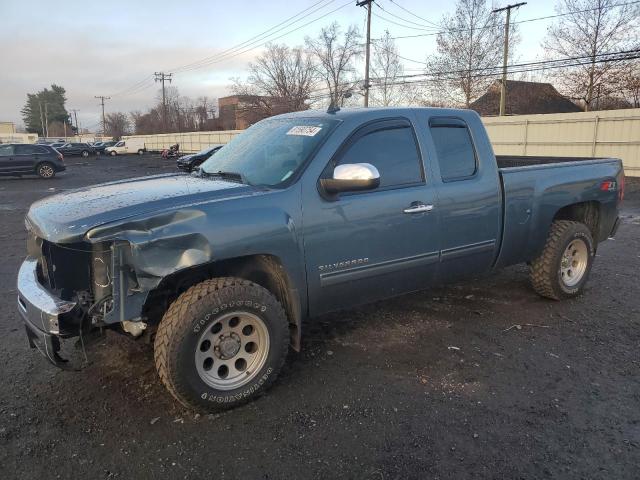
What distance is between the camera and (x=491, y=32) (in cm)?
3997

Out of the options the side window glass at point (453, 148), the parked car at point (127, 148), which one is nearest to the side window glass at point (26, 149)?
the side window glass at point (453, 148)

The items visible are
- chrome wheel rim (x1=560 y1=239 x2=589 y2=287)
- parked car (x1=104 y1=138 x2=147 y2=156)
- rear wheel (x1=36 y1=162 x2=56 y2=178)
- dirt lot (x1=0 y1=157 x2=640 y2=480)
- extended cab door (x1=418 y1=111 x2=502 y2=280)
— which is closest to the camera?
dirt lot (x1=0 y1=157 x2=640 y2=480)

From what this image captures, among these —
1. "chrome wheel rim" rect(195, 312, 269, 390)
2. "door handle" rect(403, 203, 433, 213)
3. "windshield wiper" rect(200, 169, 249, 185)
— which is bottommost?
"chrome wheel rim" rect(195, 312, 269, 390)

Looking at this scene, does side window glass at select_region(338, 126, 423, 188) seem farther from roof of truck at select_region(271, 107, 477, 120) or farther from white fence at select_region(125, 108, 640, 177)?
white fence at select_region(125, 108, 640, 177)

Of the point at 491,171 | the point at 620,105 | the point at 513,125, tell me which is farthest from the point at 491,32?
the point at 491,171

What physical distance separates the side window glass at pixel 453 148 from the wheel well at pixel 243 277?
1652mm

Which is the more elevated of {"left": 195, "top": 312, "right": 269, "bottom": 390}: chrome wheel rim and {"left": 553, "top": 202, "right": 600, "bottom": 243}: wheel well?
{"left": 553, "top": 202, "right": 600, "bottom": 243}: wheel well

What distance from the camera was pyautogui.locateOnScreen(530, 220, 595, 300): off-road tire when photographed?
196 inches

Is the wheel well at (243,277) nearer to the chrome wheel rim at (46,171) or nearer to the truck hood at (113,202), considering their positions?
the truck hood at (113,202)

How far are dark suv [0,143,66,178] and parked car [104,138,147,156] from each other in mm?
38244

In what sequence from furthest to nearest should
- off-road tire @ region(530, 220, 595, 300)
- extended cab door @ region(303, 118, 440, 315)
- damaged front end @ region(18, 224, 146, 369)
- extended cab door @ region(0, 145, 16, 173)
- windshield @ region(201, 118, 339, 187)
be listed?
1. extended cab door @ region(0, 145, 16, 173)
2. off-road tire @ region(530, 220, 595, 300)
3. windshield @ region(201, 118, 339, 187)
4. extended cab door @ region(303, 118, 440, 315)
5. damaged front end @ region(18, 224, 146, 369)

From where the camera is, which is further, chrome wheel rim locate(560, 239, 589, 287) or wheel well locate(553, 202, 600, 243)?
wheel well locate(553, 202, 600, 243)

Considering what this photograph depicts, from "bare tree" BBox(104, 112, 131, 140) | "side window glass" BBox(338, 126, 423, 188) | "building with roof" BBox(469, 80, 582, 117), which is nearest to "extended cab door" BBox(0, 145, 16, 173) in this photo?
"side window glass" BBox(338, 126, 423, 188)

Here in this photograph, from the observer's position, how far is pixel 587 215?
554 centimetres
